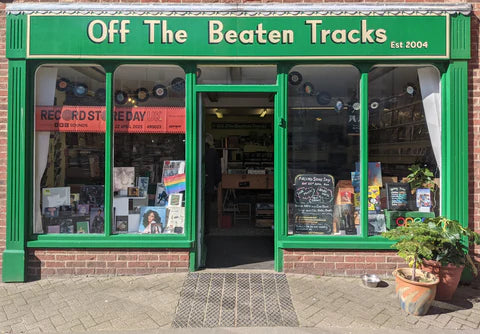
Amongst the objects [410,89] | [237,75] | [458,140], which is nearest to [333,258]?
[458,140]

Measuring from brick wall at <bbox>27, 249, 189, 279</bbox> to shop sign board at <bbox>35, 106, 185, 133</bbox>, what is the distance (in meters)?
1.62

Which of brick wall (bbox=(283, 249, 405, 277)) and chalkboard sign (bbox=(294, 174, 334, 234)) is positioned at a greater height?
chalkboard sign (bbox=(294, 174, 334, 234))

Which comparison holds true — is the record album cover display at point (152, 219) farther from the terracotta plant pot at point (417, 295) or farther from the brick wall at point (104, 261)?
the terracotta plant pot at point (417, 295)

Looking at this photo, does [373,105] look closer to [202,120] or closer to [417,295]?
[202,120]

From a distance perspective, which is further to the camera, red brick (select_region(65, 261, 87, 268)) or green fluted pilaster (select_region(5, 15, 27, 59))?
red brick (select_region(65, 261, 87, 268))

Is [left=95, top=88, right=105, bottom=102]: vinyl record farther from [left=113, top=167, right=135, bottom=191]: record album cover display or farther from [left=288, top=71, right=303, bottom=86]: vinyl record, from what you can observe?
[left=288, top=71, right=303, bottom=86]: vinyl record

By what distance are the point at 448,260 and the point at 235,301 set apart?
2382mm

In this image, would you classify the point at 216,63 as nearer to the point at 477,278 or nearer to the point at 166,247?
the point at 166,247

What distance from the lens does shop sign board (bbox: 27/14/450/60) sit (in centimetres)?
446

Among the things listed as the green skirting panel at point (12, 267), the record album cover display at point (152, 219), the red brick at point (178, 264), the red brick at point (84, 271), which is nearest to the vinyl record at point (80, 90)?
the record album cover display at point (152, 219)

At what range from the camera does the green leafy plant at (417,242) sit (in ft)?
11.9

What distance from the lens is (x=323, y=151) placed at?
5.02 meters

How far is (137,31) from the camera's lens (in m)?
4.49

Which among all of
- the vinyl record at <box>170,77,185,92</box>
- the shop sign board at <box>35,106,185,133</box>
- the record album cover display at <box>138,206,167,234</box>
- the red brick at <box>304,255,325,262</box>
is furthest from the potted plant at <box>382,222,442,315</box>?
the vinyl record at <box>170,77,185,92</box>
